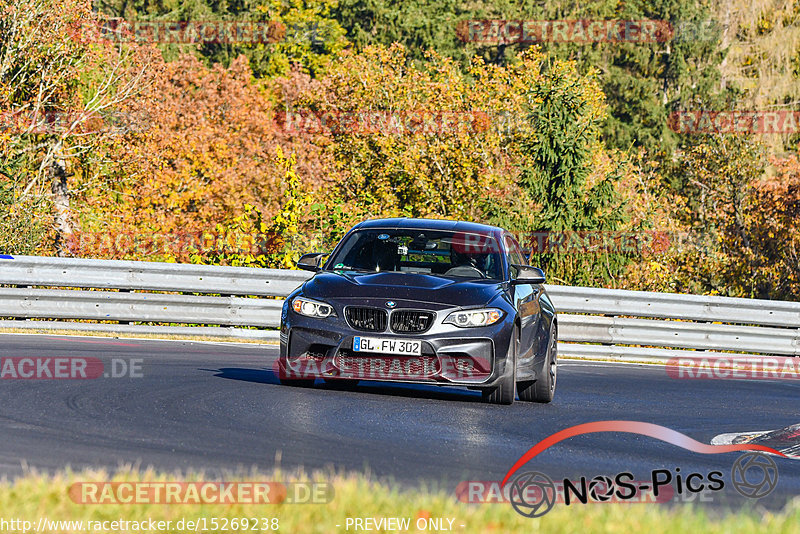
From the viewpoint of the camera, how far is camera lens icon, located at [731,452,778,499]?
6.93 meters

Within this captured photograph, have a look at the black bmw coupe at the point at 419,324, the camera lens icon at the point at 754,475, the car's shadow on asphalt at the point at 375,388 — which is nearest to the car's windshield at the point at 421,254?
the black bmw coupe at the point at 419,324

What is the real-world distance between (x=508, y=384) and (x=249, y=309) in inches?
284

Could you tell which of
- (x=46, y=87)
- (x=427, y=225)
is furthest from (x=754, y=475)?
(x=46, y=87)

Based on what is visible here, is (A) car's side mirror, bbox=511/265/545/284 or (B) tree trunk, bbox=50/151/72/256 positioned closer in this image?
(A) car's side mirror, bbox=511/265/545/284

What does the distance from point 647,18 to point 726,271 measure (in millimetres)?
34586

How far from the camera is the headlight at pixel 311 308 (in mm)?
10281

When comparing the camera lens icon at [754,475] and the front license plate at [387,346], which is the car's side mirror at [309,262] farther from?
the camera lens icon at [754,475]

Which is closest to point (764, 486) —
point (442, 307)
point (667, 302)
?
point (442, 307)

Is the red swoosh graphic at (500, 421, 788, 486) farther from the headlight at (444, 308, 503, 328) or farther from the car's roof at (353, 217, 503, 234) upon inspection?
the car's roof at (353, 217, 503, 234)

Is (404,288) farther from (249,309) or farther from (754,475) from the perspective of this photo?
(249,309)

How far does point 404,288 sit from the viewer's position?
10.4m

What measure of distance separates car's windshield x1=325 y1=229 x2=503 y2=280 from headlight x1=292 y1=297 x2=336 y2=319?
2.74ft

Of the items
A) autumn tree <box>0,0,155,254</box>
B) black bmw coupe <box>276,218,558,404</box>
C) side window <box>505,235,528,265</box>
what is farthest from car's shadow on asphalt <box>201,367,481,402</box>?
autumn tree <box>0,0,155,254</box>

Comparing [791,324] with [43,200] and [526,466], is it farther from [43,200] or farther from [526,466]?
[43,200]
